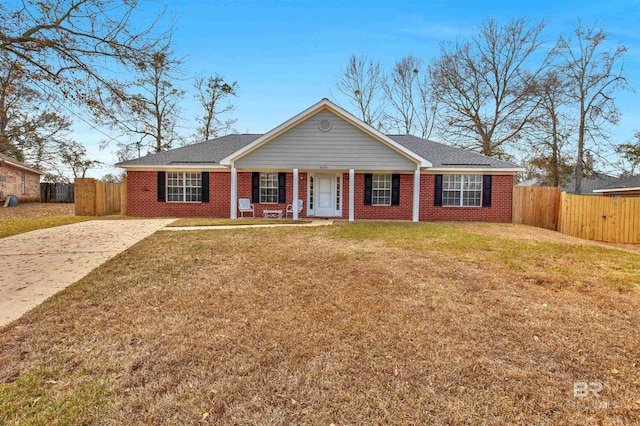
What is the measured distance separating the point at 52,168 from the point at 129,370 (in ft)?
114

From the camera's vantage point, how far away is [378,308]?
13.8 feet

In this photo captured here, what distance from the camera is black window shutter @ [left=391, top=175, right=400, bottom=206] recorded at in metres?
15.2

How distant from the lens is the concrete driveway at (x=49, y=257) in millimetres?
4621

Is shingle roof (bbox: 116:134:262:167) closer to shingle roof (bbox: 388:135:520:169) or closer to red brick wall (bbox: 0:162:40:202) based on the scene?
shingle roof (bbox: 388:135:520:169)

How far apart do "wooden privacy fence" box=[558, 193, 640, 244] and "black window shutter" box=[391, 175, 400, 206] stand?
21.0ft

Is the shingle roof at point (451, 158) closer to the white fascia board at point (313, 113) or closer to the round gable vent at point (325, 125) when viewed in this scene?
the white fascia board at point (313, 113)

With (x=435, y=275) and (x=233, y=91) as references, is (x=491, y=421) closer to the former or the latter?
(x=435, y=275)

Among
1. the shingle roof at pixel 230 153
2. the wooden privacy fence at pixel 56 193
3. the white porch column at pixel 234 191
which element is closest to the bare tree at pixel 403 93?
the shingle roof at pixel 230 153

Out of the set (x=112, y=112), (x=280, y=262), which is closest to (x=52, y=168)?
(x=112, y=112)

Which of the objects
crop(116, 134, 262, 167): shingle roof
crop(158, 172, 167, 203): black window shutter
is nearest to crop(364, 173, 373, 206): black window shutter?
crop(116, 134, 262, 167): shingle roof

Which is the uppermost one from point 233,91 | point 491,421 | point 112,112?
point 233,91

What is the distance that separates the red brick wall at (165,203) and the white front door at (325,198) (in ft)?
13.5

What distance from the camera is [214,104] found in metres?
28.8

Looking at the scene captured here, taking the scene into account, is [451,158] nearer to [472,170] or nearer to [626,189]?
[472,170]
